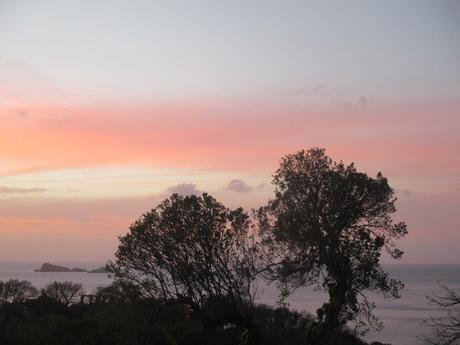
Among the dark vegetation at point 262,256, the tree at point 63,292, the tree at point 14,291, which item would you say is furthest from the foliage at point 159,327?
the tree at point 14,291

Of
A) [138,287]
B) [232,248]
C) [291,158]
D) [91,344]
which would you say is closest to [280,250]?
[232,248]

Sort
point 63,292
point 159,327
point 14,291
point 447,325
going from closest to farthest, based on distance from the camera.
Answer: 1. point 447,325
2. point 159,327
3. point 63,292
4. point 14,291

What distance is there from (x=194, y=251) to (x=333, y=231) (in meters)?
6.41

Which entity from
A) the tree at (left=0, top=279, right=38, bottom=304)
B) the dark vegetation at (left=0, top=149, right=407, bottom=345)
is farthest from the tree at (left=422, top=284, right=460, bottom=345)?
the tree at (left=0, top=279, right=38, bottom=304)

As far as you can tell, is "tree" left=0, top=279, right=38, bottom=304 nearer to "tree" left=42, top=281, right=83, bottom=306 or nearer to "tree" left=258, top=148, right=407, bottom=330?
"tree" left=42, top=281, right=83, bottom=306

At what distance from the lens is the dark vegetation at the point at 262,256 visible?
23172 mm

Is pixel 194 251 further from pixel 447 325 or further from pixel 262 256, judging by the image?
pixel 447 325

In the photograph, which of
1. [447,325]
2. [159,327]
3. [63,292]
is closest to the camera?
[447,325]

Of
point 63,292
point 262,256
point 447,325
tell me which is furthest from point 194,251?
point 63,292

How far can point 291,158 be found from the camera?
24391 mm

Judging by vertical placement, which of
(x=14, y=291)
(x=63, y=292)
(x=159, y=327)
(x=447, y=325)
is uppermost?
(x=447, y=325)

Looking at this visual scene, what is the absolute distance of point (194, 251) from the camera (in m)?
25.2

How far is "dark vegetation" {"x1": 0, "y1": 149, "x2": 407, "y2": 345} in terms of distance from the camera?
2317cm

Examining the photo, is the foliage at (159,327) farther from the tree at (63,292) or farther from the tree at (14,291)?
the tree at (14,291)
